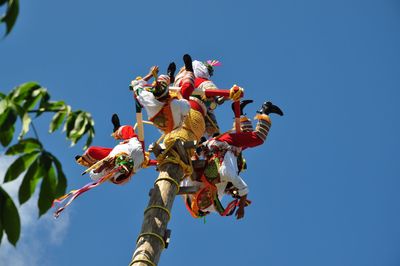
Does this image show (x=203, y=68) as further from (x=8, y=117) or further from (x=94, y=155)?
(x=8, y=117)

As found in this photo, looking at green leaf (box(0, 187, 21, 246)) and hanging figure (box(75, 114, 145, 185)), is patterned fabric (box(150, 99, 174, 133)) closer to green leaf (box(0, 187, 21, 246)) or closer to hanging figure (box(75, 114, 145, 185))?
hanging figure (box(75, 114, 145, 185))

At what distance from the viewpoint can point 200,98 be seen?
26.3 feet

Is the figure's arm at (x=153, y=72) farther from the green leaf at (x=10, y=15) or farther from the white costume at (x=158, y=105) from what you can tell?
the green leaf at (x=10, y=15)

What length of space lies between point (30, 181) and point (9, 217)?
0.13m

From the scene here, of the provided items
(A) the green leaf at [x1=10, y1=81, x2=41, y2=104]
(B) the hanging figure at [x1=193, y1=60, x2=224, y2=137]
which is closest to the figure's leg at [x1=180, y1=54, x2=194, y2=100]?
(B) the hanging figure at [x1=193, y1=60, x2=224, y2=137]

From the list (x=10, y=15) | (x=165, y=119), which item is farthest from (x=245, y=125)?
(x=10, y=15)

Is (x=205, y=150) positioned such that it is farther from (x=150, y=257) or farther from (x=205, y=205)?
(x=150, y=257)

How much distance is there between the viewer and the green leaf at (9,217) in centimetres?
204

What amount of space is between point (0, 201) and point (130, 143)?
16.9 ft

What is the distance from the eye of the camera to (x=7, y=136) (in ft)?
6.96

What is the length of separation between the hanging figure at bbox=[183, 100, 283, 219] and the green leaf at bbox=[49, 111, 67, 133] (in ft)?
16.2

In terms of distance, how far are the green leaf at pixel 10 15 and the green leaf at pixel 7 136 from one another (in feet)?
1.26

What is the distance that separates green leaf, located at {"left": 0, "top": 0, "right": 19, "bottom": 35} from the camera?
185cm

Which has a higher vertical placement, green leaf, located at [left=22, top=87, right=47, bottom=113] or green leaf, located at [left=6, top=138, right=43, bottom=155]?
green leaf, located at [left=22, top=87, right=47, bottom=113]
